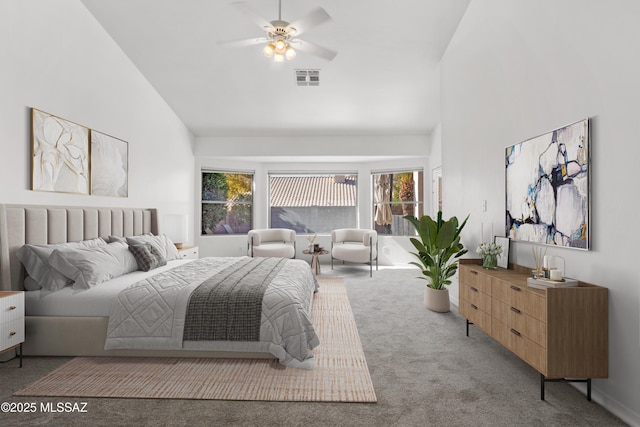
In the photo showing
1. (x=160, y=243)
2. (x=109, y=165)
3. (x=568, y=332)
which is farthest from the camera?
(x=160, y=243)

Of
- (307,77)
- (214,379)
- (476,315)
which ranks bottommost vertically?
(214,379)

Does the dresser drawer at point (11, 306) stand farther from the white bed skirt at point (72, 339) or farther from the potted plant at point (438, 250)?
the potted plant at point (438, 250)

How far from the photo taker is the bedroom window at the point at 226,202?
7410 mm

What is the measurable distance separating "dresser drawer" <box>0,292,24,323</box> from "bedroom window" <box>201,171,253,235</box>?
187 inches

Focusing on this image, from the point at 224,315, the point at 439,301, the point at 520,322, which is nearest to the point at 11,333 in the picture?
the point at 224,315

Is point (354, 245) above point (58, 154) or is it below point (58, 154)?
below

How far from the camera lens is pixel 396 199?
764cm

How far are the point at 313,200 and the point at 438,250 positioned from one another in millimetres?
4428

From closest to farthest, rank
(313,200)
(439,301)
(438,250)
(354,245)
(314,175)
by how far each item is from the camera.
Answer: (438,250), (439,301), (354,245), (314,175), (313,200)

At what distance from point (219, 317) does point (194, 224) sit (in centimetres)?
486

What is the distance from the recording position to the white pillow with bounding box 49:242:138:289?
9.59 feet

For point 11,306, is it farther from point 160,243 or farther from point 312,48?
point 312,48

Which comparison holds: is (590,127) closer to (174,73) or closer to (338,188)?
(174,73)

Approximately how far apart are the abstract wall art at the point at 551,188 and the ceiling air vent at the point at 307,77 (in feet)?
9.40
